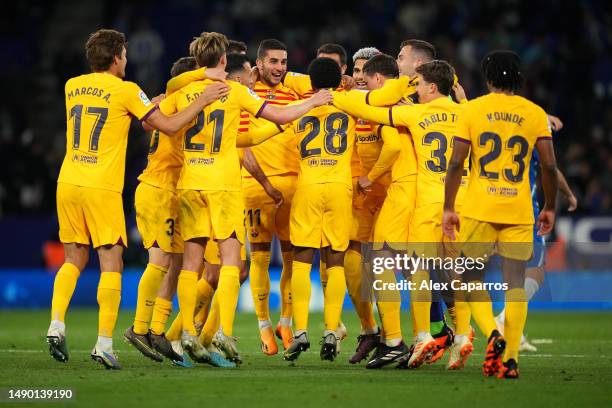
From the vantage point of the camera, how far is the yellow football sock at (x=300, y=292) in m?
10.4

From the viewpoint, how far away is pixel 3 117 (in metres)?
22.6

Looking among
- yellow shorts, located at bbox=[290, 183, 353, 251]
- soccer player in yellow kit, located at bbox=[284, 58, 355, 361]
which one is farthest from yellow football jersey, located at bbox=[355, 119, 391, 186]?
yellow shorts, located at bbox=[290, 183, 353, 251]

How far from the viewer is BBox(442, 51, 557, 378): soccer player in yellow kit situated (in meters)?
9.08

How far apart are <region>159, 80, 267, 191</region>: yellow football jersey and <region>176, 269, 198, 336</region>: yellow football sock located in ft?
2.48

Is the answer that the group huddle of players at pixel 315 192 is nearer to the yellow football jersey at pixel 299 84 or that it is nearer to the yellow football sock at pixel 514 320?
the yellow football sock at pixel 514 320

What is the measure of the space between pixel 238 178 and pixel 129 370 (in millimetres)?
1867

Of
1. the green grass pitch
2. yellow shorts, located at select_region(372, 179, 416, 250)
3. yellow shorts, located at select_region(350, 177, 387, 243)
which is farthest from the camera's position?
yellow shorts, located at select_region(350, 177, 387, 243)

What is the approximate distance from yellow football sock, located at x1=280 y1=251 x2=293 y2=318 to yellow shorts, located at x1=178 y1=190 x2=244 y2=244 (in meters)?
1.66

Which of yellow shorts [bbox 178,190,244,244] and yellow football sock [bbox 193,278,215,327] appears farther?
yellow football sock [bbox 193,278,215,327]

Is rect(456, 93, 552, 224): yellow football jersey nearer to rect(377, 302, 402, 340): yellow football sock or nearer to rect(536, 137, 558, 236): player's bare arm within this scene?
rect(536, 137, 558, 236): player's bare arm

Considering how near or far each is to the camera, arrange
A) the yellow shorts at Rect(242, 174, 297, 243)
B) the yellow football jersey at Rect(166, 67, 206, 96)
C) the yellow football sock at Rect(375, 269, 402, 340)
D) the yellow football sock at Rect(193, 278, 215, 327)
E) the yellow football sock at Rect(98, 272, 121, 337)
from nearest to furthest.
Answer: the yellow football sock at Rect(98, 272, 121, 337) < the yellow football jersey at Rect(166, 67, 206, 96) < the yellow football sock at Rect(375, 269, 402, 340) < the yellow football sock at Rect(193, 278, 215, 327) < the yellow shorts at Rect(242, 174, 297, 243)

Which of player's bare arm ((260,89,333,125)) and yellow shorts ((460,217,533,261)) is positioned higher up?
player's bare arm ((260,89,333,125))

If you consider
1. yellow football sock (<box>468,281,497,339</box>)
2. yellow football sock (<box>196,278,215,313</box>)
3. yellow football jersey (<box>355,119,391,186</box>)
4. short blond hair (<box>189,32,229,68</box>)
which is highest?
short blond hair (<box>189,32,229,68</box>)

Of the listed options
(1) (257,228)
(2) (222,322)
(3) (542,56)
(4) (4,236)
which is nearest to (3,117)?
(4) (4,236)
